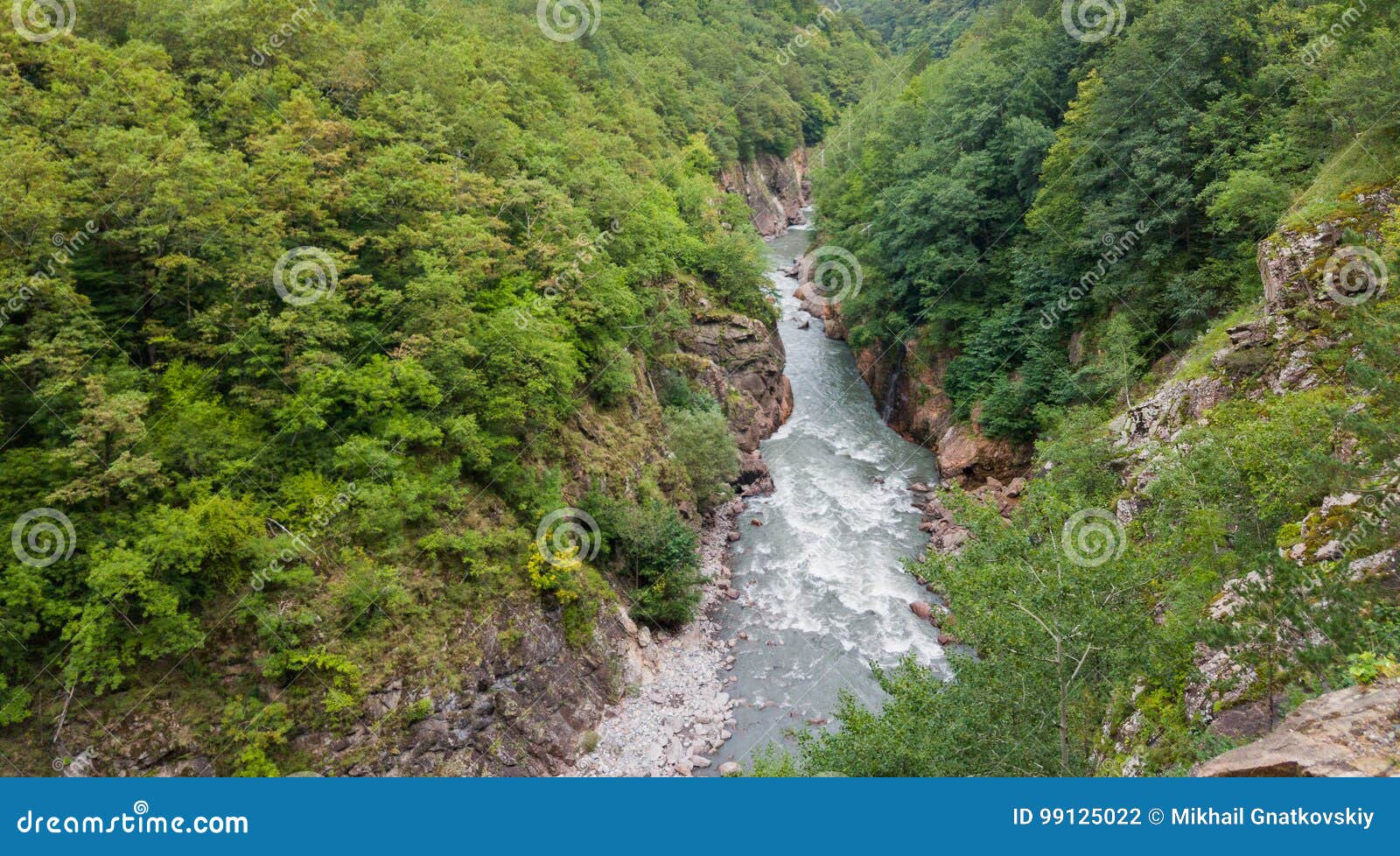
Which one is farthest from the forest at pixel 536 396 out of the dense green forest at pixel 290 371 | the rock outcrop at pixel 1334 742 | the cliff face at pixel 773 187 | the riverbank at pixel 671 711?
the cliff face at pixel 773 187

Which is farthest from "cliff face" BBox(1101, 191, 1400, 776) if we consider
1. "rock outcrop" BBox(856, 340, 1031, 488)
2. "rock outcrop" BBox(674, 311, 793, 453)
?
"rock outcrop" BBox(674, 311, 793, 453)

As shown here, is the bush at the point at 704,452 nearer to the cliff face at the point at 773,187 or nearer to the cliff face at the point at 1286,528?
the cliff face at the point at 1286,528

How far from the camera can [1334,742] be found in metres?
6.78

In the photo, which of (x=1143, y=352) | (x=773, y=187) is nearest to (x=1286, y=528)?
(x=1143, y=352)

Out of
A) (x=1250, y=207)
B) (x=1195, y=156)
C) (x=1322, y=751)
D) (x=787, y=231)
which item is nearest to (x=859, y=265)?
(x=1195, y=156)

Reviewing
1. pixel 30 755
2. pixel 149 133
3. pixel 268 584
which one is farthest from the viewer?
pixel 149 133

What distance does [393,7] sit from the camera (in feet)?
105

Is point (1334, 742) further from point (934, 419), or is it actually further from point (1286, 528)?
point (934, 419)

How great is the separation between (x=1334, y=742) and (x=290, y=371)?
1925 centimetres

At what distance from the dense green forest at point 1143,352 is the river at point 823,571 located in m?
2.83

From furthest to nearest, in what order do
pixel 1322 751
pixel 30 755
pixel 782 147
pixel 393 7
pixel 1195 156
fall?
1. pixel 782 147
2. pixel 393 7
3. pixel 1195 156
4. pixel 30 755
5. pixel 1322 751

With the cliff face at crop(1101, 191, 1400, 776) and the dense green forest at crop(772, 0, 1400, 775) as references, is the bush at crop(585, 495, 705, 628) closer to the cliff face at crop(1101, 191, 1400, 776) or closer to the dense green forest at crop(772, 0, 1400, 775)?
the dense green forest at crop(772, 0, 1400, 775)

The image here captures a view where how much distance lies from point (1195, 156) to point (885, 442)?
17120mm

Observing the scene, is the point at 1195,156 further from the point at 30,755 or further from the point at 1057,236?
the point at 30,755
